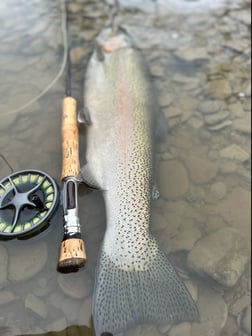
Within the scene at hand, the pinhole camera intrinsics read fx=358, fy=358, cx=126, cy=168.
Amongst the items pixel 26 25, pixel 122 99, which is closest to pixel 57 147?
pixel 122 99

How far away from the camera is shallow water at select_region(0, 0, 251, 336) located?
220cm

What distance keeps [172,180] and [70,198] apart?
919 millimetres

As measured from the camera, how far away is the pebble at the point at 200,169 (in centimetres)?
285

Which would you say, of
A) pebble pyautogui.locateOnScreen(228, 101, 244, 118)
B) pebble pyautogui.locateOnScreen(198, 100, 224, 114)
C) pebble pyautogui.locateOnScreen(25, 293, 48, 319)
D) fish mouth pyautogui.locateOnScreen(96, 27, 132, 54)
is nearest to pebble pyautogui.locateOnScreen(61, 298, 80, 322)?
pebble pyautogui.locateOnScreen(25, 293, 48, 319)

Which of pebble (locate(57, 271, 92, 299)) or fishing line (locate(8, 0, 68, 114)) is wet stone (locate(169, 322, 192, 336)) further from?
fishing line (locate(8, 0, 68, 114))

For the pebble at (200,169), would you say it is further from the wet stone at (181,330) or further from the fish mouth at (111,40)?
the fish mouth at (111,40)

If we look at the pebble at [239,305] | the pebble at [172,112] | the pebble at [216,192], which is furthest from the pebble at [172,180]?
the pebble at [239,305]

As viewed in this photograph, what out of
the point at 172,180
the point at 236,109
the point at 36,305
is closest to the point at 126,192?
the point at 172,180

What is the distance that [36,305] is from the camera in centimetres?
213

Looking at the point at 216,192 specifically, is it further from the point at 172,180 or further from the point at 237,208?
the point at 172,180

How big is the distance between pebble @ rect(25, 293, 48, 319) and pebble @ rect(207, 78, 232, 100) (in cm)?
236

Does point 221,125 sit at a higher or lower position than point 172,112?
lower

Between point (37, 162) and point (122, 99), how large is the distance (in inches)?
35.2

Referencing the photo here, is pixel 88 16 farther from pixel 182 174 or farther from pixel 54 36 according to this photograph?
pixel 182 174
